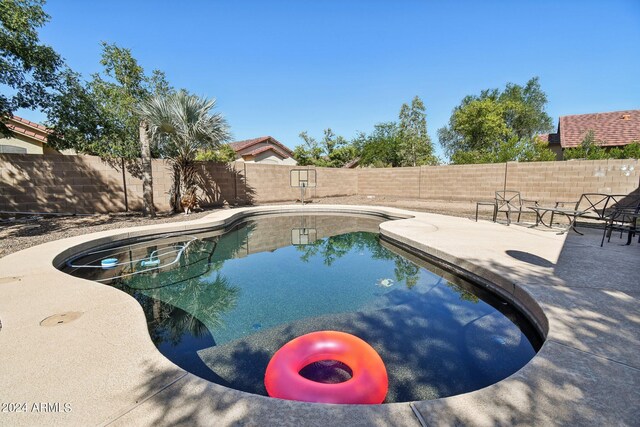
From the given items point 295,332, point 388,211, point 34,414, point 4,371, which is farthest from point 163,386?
point 388,211

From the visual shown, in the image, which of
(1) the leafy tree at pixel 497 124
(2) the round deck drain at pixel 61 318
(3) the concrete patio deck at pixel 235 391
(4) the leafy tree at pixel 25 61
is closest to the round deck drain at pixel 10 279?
(3) the concrete patio deck at pixel 235 391

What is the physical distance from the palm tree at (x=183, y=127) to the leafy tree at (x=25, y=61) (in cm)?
279

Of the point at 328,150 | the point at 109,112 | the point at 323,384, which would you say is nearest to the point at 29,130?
the point at 109,112

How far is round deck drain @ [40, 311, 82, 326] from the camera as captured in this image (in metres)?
2.26

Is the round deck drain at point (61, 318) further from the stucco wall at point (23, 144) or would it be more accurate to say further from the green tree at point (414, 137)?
the green tree at point (414, 137)

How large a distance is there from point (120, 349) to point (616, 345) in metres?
3.39

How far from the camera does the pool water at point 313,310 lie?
2.33 m

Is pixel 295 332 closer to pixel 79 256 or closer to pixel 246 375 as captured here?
pixel 246 375

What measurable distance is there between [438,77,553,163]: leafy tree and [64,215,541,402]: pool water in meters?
15.5

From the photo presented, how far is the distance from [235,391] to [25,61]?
35.2ft

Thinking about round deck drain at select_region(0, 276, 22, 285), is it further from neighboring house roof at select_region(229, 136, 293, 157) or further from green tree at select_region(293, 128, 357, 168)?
green tree at select_region(293, 128, 357, 168)

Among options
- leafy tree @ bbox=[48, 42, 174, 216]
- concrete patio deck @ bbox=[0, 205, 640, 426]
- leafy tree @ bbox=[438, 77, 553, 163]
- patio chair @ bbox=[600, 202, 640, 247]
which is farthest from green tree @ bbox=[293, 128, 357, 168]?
concrete patio deck @ bbox=[0, 205, 640, 426]

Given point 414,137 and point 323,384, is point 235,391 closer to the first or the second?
point 323,384

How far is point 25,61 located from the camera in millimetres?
7449
